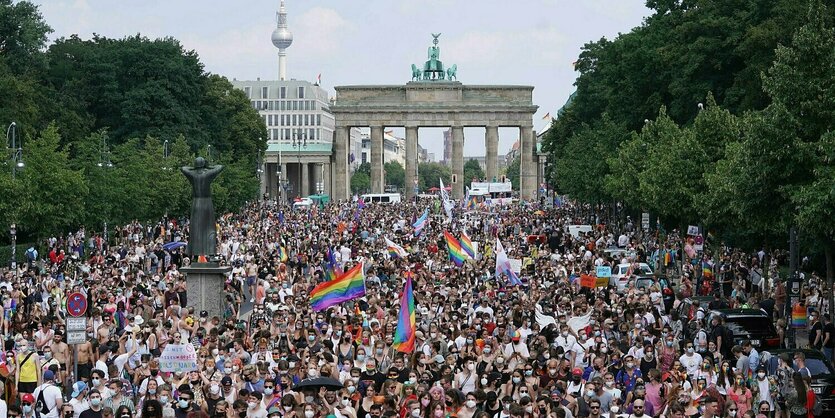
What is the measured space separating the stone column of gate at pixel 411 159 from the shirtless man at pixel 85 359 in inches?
4936

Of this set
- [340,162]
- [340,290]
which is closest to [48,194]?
[340,290]

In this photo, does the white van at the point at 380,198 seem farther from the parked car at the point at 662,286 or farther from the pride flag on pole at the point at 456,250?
the parked car at the point at 662,286

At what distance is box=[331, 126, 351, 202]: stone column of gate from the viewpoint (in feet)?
496

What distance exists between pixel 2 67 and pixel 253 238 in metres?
24.2

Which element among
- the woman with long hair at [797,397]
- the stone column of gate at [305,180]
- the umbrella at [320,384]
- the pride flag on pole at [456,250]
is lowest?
the woman with long hair at [797,397]

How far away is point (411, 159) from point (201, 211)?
120 meters

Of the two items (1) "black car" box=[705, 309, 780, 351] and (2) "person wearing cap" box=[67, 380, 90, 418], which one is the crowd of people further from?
(1) "black car" box=[705, 309, 780, 351]

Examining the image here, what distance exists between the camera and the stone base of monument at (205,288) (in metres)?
32.0

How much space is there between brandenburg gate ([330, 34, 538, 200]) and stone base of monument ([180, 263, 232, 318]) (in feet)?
385

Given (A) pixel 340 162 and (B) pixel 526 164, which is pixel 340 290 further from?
(B) pixel 526 164

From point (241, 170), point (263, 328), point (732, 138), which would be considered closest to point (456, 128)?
point (241, 170)

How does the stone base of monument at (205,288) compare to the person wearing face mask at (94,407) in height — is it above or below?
above

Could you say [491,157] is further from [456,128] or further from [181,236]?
[181,236]

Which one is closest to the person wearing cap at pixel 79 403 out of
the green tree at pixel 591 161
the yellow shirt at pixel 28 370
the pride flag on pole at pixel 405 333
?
the yellow shirt at pixel 28 370
